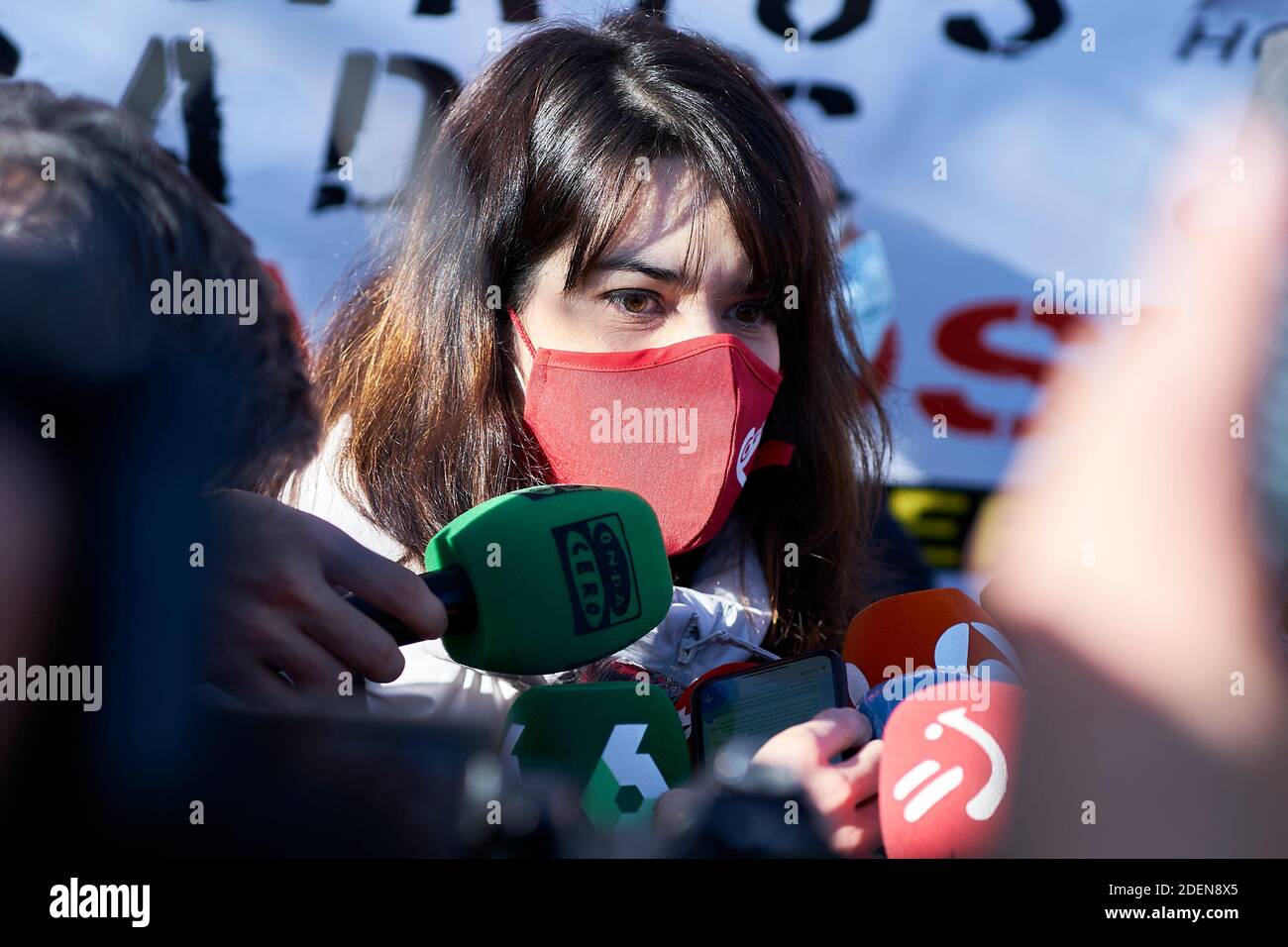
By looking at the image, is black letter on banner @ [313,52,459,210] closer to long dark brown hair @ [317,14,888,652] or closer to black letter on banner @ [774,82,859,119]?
long dark brown hair @ [317,14,888,652]

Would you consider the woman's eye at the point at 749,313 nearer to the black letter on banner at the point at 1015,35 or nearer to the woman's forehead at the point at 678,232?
the woman's forehead at the point at 678,232

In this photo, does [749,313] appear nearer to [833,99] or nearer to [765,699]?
[765,699]

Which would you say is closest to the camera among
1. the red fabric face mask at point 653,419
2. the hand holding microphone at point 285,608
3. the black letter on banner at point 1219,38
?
the hand holding microphone at point 285,608

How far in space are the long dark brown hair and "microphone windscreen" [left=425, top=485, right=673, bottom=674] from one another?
0.31 m

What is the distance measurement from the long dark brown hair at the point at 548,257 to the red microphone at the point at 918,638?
322 millimetres

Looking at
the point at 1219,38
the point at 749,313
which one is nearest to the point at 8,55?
the point at 749,313

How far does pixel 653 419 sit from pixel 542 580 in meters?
0.43

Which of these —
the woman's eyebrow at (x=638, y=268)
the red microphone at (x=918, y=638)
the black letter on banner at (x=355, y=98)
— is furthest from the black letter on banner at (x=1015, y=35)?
the red microphone at (x=918, y=638)

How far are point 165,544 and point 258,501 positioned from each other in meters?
0.10

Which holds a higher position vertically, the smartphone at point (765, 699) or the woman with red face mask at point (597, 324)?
the woman with red face mask at point (597, 324)

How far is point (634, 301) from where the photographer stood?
1.32 m

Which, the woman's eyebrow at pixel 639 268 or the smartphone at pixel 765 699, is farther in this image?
the woman's eyebrow at pixel 639 268

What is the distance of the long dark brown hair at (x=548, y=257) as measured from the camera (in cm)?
130

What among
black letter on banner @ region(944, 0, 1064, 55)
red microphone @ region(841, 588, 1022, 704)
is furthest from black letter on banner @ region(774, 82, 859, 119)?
red microphone @ region(841, 588, 1022, 704)
